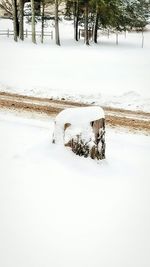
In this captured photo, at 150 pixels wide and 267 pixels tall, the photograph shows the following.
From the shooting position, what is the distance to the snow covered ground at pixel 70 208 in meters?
3.38

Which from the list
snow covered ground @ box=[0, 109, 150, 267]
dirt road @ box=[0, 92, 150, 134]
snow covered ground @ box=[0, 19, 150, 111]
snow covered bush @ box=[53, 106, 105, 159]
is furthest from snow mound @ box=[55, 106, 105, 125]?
snow covered ground @ box=[0, 19, 150, 111]

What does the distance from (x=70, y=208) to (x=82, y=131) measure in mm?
1393

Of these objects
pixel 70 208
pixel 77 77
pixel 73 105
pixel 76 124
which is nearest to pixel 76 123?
pixel 76 124

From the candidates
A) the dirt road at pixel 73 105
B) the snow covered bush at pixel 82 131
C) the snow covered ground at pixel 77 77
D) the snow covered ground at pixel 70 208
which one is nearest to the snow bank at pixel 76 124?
the snow covered bush at pixel 82 131

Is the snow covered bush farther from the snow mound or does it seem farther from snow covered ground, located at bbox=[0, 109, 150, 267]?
snow covered ground, located at bbox=[0, 109, 150, 267]

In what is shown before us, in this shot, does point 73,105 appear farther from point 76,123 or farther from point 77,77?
point 76,123

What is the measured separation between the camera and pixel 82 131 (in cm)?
509

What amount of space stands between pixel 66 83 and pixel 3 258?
13370 millimetres

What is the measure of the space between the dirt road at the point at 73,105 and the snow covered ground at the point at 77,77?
136 centimetres

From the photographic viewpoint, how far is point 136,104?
495 inches

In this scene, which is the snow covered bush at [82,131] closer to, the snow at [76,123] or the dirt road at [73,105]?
the snow at [76,123]

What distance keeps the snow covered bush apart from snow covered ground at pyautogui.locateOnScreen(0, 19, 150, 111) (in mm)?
7138

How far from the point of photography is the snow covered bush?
5125 mm

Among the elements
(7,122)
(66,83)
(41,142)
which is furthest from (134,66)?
(41,142)
